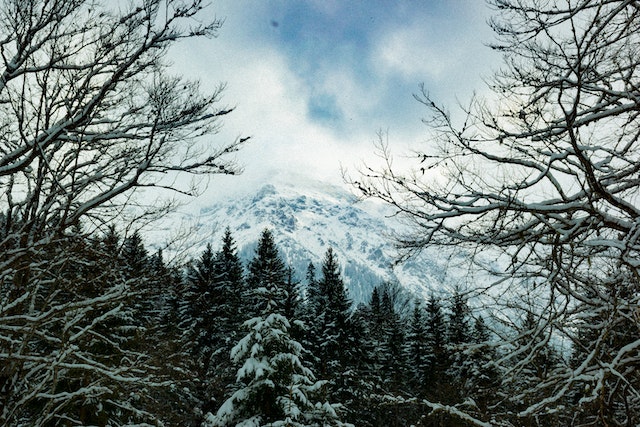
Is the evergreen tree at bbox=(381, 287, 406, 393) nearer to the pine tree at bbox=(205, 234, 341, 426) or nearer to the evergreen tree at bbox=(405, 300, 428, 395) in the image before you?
the evergreen tree at bbox=(405, 300, 428, 395)

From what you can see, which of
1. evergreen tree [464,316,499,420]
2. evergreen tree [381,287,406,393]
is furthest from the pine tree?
evergreen tree [381,287,406,393]

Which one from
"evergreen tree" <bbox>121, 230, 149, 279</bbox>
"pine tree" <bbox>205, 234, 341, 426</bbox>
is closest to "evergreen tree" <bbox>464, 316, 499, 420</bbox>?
"evergreen tree" <bbox>121, 230, 149, 279</bbox>

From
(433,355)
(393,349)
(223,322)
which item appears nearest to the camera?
(223,322)

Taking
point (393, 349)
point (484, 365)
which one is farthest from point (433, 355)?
point (484, 365)

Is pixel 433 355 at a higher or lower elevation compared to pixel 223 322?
lower

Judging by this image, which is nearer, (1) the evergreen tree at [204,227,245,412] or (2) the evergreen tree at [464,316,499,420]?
(2) the evergreen tree at [464,316,499,420]

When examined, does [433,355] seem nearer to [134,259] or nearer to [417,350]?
[417,350]

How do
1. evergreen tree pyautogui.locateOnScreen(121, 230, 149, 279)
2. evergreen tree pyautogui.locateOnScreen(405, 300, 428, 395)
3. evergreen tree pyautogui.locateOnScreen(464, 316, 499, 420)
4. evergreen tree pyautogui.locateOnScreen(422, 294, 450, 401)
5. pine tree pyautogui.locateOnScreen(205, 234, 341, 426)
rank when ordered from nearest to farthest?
evergreen tree pyautogui.locateOnScreen(464, 316, 499, 420) → evergreen tree pyautogui.locateOnScreen(121, 230, 149, 279) → pine tree pyautogui.locateOnScreen(205, 234, 341, 426) → evergreen tree pyautogui.locateOnScreen(422, 294, 450, 401) → evergreen tree pyautogui.locateOnScreen(405, 300, 428, 395)

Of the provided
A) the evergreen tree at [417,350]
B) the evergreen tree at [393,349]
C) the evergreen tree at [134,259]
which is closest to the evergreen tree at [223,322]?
the evergreen tree at [134,259]

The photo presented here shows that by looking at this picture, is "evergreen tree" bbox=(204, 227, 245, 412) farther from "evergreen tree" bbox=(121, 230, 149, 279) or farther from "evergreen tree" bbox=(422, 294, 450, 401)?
"evergreen tree" bbox=(422, 294, 450, 401)

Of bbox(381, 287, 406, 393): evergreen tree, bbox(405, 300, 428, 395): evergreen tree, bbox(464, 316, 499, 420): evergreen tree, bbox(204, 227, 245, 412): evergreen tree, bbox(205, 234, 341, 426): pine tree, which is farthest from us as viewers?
bbox(381, 287, 406, 393): evergreen tree

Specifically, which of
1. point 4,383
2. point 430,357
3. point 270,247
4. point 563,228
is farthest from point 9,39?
point 430,357

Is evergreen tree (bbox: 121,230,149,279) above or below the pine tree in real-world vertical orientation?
above

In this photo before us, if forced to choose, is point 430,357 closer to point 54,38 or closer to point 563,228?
point 563,228
